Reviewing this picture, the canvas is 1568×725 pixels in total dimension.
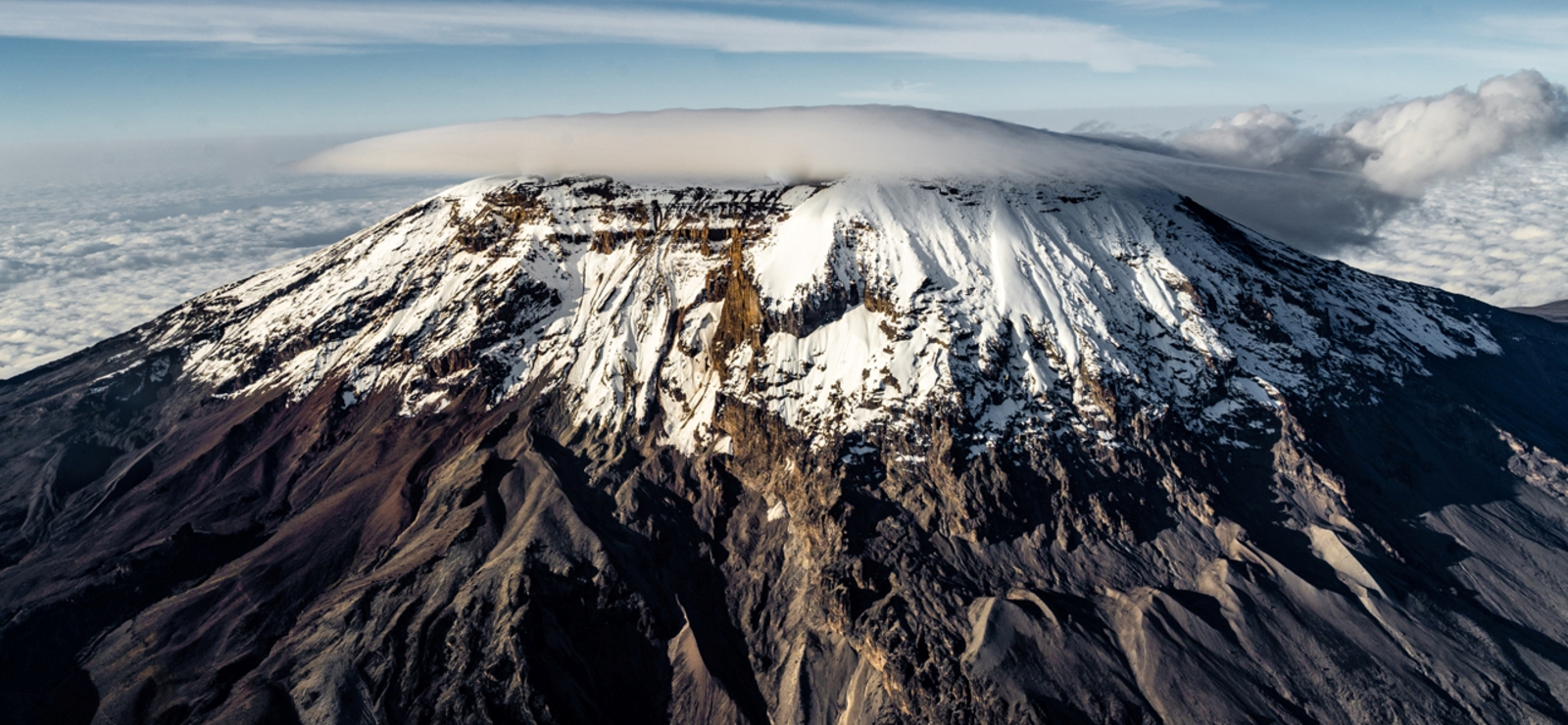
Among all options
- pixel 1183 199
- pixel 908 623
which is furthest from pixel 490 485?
pixel 1183 199

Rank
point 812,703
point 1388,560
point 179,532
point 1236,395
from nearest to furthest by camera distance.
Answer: point 812,703 → point 1388,560 → point 179,532 → point 1236,395

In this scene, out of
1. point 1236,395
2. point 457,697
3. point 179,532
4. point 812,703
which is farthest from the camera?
point 1236,395

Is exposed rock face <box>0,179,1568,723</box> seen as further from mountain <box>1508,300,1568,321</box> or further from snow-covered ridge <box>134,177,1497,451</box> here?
mountain <box>1508,300,1568,321</box>

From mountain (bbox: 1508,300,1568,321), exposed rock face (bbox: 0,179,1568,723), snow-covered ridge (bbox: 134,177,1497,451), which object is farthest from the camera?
mountain (bbox: 1508,300,1568,321)

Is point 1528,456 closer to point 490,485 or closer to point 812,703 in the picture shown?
point 812,703

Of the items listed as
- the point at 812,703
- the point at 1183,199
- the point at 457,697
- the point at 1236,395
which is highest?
the point at 1183,199

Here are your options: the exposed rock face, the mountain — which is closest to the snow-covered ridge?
the exposed rock face

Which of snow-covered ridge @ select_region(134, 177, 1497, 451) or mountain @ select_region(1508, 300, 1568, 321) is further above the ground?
snow-covered ridge @ select_region(134, 177, 1497, 451)

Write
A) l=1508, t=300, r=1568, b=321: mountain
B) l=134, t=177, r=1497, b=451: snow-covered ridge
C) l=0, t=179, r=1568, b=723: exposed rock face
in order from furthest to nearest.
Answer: l=1508, t=300, r=1568, b=321: mountain → l=134, t=177, r=1497, b=451: snow-covered ridge → l=0, t=179, r=1568, b=723: exposed rock face
